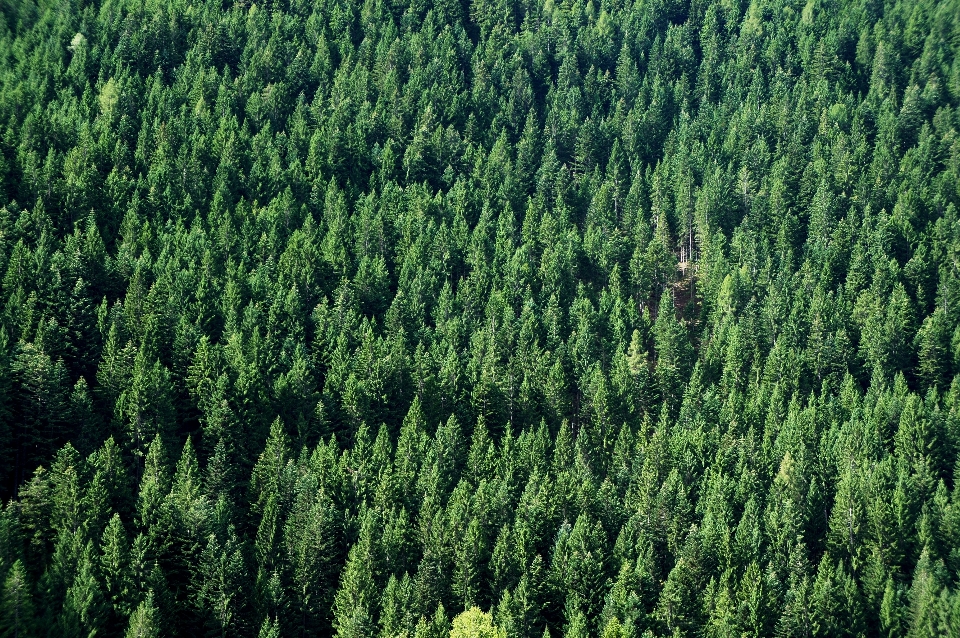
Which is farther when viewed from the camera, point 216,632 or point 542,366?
point 542,366

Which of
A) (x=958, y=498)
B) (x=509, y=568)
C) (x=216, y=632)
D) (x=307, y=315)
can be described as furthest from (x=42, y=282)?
(x=958, y=498)

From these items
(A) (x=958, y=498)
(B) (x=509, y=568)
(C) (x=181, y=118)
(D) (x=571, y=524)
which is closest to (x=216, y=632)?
(B) (x=509, y=568)

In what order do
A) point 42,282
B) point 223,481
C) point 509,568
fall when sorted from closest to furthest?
point 509,568
point 223,481
point 42,282

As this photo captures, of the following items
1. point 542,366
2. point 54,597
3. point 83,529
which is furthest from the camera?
point 542,366

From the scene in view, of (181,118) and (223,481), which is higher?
(181,118)

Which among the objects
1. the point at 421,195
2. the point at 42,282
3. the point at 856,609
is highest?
the point at 421,195

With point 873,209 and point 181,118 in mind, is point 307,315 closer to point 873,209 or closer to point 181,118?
point 181,118

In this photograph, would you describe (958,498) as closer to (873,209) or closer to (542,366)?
(542,366)
